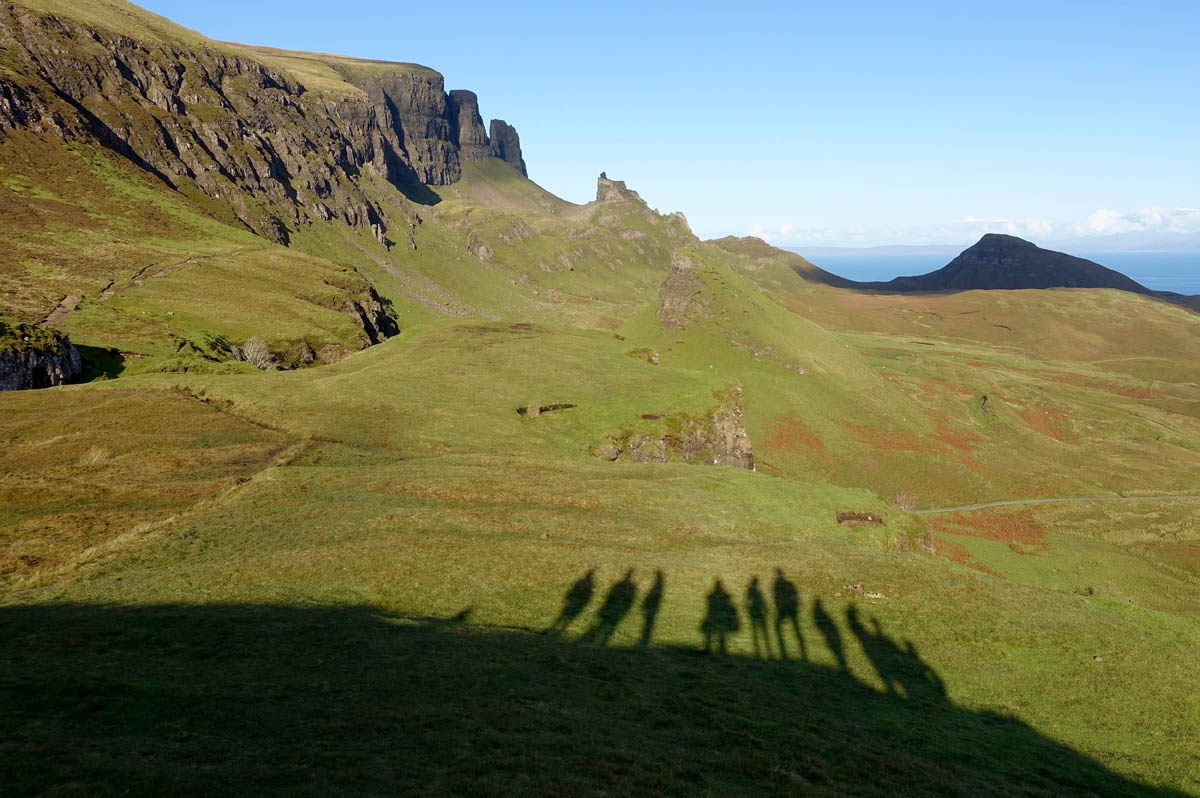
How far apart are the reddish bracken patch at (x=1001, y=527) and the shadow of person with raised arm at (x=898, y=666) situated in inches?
2583

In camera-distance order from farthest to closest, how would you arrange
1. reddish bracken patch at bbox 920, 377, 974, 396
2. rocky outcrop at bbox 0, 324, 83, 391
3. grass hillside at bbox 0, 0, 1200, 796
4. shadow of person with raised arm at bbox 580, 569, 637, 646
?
reddish bracken patch at bbox 920, 377, 974, 396, rocky outcrop at bbox 0, 324, 83, 391, shadow of person with raised arm at bbox 580, 569, 637, 646, grass hillside at bbox 0, 0, 1200, 796

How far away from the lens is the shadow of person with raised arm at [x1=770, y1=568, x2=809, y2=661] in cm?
3406

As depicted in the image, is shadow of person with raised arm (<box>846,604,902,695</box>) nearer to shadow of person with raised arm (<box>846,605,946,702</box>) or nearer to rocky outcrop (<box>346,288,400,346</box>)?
shadow of person with raised arm (<box>846,605,946,702</box>)

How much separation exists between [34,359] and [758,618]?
3621 inches

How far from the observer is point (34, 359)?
2997 inches

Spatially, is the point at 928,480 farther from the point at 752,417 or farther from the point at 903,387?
the point at 903,387

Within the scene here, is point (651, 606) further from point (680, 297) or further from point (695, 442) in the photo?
point (680, 297)

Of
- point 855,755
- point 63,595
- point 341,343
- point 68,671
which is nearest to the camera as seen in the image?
point 68,671

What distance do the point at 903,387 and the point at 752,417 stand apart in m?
69.1

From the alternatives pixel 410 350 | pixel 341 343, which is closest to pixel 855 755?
pixel 410 350

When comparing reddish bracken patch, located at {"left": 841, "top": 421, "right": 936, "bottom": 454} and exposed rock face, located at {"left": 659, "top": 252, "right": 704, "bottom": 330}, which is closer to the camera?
reddish bracken patch, located at {"left": 841, "top": 421, "right": 936, "bottom": 454}

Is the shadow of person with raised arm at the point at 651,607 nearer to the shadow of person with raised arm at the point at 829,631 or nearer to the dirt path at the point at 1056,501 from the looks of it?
the shadow of person with raised arm at the point at 829,631

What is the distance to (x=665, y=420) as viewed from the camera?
87.3 m

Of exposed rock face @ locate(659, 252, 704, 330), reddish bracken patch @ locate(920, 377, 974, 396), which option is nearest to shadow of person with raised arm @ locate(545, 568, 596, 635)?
exposed rock face @ locate(659, 252, 704, 330)
